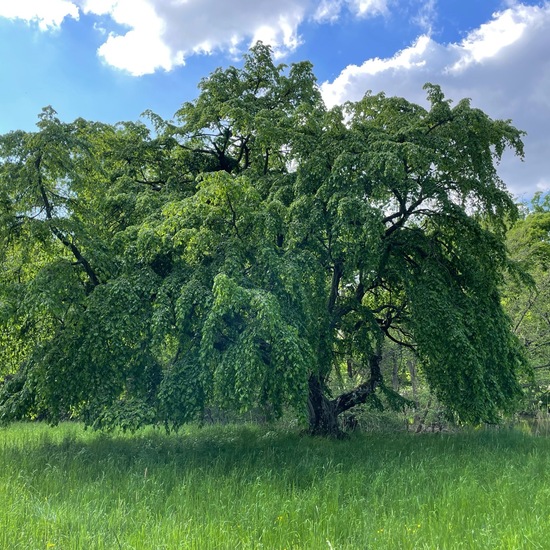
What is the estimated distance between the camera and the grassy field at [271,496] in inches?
159

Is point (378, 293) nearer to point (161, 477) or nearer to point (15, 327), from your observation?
point (161, 477)

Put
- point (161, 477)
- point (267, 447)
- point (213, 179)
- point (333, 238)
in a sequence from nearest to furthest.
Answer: point (161, 477) → point (213, 179) → point (333, 238) → point (267, 447)

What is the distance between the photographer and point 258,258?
7.43m

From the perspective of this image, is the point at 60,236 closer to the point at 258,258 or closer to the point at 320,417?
the point at 258,258

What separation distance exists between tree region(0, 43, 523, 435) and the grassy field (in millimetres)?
923

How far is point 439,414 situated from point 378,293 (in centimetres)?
448

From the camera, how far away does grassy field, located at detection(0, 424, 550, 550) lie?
4.04m

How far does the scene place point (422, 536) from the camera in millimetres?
4094

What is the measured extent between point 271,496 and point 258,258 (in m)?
3.65

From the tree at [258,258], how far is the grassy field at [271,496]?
0.92 m

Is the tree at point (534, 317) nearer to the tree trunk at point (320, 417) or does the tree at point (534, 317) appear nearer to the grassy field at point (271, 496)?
the grassy field at point (271, 496)

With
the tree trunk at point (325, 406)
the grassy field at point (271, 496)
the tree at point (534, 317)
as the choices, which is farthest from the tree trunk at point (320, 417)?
the tree at point (534, 317)

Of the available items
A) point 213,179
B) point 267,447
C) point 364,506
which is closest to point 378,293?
point 267,447

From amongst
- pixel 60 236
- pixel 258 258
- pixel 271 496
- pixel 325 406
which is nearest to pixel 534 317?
pixel 325 406
